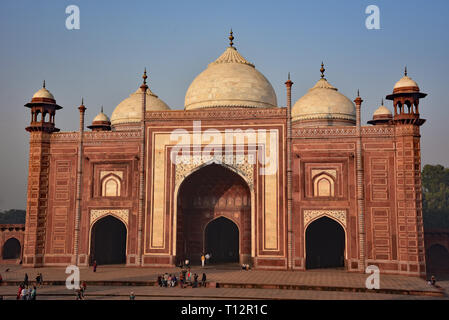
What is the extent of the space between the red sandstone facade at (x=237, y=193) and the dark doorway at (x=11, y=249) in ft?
23.6

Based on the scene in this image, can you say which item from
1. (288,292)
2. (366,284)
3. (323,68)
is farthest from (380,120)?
(288,292)

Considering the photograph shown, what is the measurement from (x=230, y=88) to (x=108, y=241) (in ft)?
30.2

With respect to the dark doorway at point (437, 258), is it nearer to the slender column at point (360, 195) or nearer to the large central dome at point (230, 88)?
the slender column at point (360, 195)

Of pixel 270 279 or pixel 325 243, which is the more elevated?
pixel 325 243

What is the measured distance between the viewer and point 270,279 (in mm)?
17484

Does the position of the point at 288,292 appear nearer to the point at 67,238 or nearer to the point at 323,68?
the point at 67,238

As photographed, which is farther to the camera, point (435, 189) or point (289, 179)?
point (435, 189)

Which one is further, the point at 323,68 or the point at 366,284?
the point at 323,68

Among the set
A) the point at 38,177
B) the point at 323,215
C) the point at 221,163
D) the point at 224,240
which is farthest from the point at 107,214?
the point at 323,215

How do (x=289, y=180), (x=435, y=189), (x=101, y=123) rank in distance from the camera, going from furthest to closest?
(x=435, y=189), (x=101, y=123), (x=289, y=180)

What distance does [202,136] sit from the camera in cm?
2150

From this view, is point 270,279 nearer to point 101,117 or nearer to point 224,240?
point 224,240

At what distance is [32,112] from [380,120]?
18.2 meters

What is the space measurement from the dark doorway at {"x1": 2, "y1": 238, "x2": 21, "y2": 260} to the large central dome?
13.1 m
